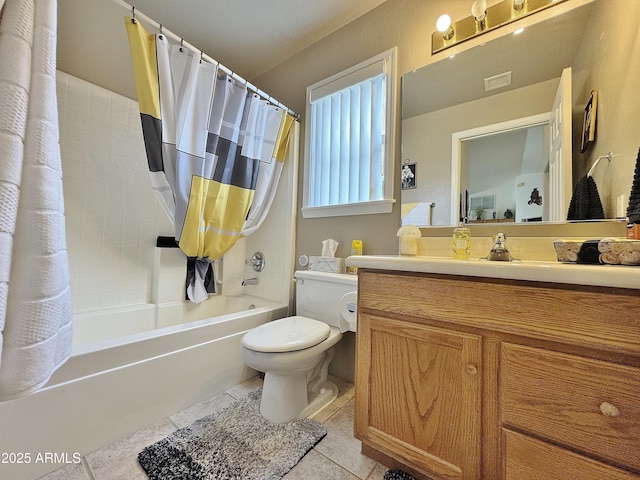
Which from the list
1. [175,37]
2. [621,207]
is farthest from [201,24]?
[621,207]

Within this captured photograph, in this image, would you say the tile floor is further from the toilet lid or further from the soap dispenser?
the soap dispenser

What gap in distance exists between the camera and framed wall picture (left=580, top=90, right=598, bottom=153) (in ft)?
3.42

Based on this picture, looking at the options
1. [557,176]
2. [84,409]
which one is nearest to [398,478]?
[84,409]

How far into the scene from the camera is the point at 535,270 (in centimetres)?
70

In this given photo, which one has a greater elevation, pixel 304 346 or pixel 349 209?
pixel 349 209

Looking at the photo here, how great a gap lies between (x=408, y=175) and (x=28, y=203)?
1.48 m

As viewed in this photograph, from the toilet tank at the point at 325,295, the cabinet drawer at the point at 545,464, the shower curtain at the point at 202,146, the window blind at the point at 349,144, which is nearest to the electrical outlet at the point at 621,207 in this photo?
the cabinet drawer at the point at 545,464

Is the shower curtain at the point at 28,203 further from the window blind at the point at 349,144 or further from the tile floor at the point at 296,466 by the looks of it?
the window blind at the point at 349,144

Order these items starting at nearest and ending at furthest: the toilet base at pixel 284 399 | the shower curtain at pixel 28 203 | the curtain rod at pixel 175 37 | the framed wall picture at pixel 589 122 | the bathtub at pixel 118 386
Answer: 1. the shower curtain at pixel 28 203
2. the bathtub at pixel 118 386
3. the framed wall picture at pixel 589 122
4. the curtain rod at pixel 175 37
5. the toilet base at pixel 284 399

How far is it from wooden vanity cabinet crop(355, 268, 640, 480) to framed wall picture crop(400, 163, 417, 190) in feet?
2.25

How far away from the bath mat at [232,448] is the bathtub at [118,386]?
0.61 feet

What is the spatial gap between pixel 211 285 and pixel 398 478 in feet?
5.29

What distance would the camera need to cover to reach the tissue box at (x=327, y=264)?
5.32 feet

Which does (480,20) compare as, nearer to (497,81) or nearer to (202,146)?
(497,81)
